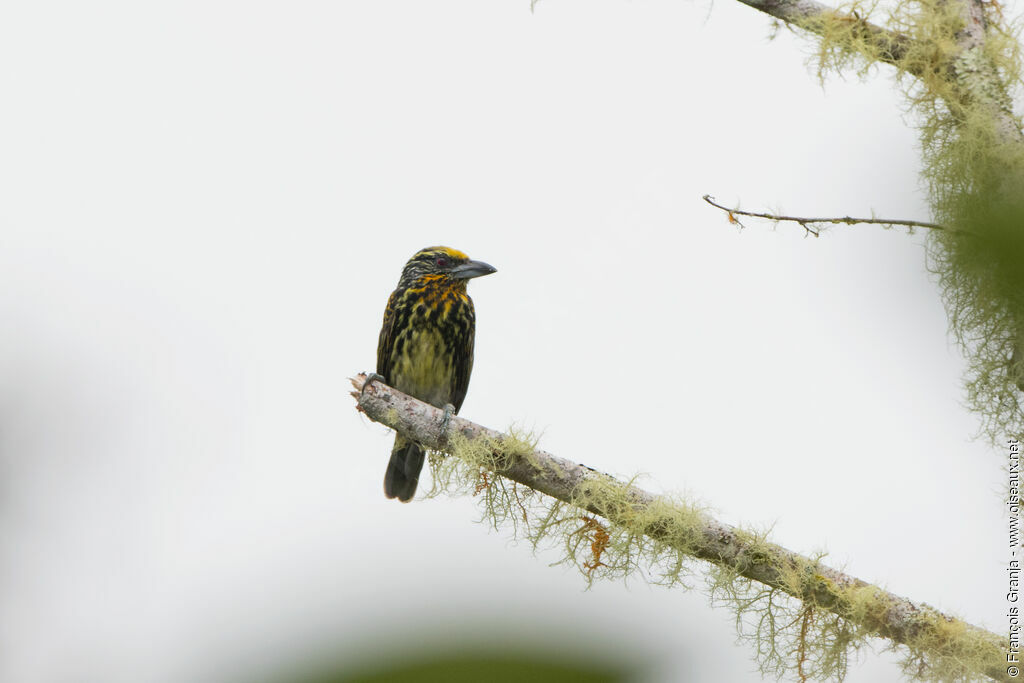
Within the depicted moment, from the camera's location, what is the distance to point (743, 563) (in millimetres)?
2328

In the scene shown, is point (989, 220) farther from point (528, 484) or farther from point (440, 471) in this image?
point (440, 471)

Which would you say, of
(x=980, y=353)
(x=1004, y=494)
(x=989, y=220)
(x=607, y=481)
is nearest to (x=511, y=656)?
(x=989, y=220)

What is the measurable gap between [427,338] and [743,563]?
261 centimetres

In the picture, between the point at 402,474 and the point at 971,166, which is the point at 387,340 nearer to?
the point at 402,474

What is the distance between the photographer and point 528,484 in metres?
2.72

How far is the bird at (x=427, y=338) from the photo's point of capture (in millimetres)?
4609

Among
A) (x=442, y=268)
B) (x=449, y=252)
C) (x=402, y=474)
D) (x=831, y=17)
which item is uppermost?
(x=831, y=17)

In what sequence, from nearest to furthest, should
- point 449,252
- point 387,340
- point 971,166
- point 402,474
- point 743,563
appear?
point 971,166 → point 743,563 → point 402,474 → point 387,340 → point 449,252

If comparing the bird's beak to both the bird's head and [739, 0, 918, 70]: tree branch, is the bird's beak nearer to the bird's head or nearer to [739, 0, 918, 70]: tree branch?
the bird's head

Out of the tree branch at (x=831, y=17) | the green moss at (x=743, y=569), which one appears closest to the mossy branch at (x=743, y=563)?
the green moss at (x=743, y=569)

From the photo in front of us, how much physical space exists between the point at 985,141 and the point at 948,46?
69 centimetres

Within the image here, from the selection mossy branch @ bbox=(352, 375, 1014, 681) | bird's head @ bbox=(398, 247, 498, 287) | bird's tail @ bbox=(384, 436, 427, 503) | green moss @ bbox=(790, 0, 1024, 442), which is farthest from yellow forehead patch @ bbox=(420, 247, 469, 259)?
green moss @ bbox=(790, 0, 1024, 442)

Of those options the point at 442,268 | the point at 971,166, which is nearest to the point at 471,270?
the point at 442,268

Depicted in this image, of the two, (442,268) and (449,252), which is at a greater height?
(449,252)
